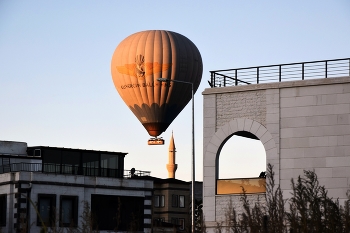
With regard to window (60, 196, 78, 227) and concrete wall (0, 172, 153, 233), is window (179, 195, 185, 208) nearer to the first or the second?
concrete wall (0, 172, 153, 233)

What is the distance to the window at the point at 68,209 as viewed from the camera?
74.3m

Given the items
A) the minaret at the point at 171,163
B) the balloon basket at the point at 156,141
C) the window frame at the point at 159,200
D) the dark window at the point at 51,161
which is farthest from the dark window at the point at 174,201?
the minaret at the point at 171,163

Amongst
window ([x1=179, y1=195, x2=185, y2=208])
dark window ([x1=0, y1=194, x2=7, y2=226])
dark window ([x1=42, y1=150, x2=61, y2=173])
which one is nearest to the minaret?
window ([x1=179, y1=195, x2=185, y2=208])

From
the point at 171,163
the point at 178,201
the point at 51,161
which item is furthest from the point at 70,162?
the point at 171,163

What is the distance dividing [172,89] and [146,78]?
276cm

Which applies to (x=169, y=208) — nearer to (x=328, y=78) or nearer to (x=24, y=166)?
(x=24, y=166)

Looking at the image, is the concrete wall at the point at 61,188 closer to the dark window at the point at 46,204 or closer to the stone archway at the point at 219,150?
the dark window at the point at 46,204

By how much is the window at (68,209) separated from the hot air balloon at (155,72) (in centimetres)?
1500

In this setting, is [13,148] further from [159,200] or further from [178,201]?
[178,201]

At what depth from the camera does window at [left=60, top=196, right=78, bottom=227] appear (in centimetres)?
7428

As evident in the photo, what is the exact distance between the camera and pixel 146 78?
8638 cm

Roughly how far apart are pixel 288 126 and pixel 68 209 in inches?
1256

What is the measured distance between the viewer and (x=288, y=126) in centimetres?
4822

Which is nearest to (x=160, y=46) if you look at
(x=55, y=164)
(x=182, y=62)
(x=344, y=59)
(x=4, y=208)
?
(x=182, y=62)
